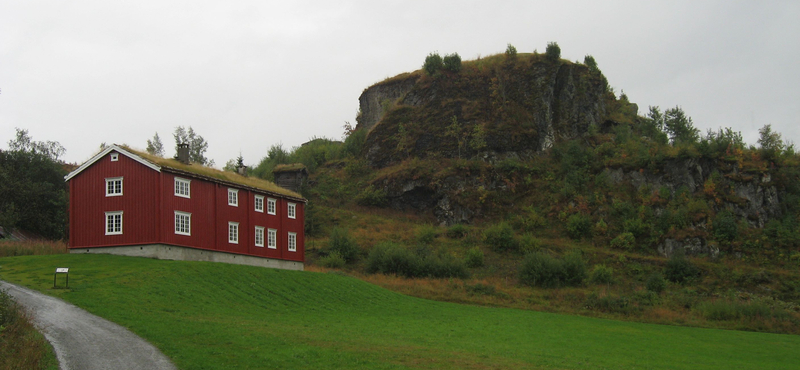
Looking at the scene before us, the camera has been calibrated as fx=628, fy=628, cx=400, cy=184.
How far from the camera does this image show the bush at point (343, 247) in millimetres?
58062

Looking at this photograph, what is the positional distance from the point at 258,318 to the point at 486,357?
1019 cm

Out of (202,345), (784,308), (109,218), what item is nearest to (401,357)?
(202,345)

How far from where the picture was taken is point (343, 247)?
58.2 m

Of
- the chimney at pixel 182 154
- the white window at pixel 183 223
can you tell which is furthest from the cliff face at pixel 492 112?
the white window at pixel 183 223

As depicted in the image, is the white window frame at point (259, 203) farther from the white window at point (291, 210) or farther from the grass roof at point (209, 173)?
the white window at point (291, 210)

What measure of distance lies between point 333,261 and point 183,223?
724 inches

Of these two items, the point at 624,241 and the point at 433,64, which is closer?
the point at 624,241

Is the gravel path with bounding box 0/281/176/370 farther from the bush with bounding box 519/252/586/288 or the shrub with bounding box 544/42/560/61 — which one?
the shrub with bounding box 544/42/560/61

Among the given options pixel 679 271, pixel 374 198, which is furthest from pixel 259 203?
pixel 679 271

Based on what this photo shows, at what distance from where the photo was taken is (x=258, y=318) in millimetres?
26859

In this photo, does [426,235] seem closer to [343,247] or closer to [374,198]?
[343,247]

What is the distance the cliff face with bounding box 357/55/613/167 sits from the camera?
7938cm

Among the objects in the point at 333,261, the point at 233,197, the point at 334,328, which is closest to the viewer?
the point at 334,328

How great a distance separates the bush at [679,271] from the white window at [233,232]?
35135mm
